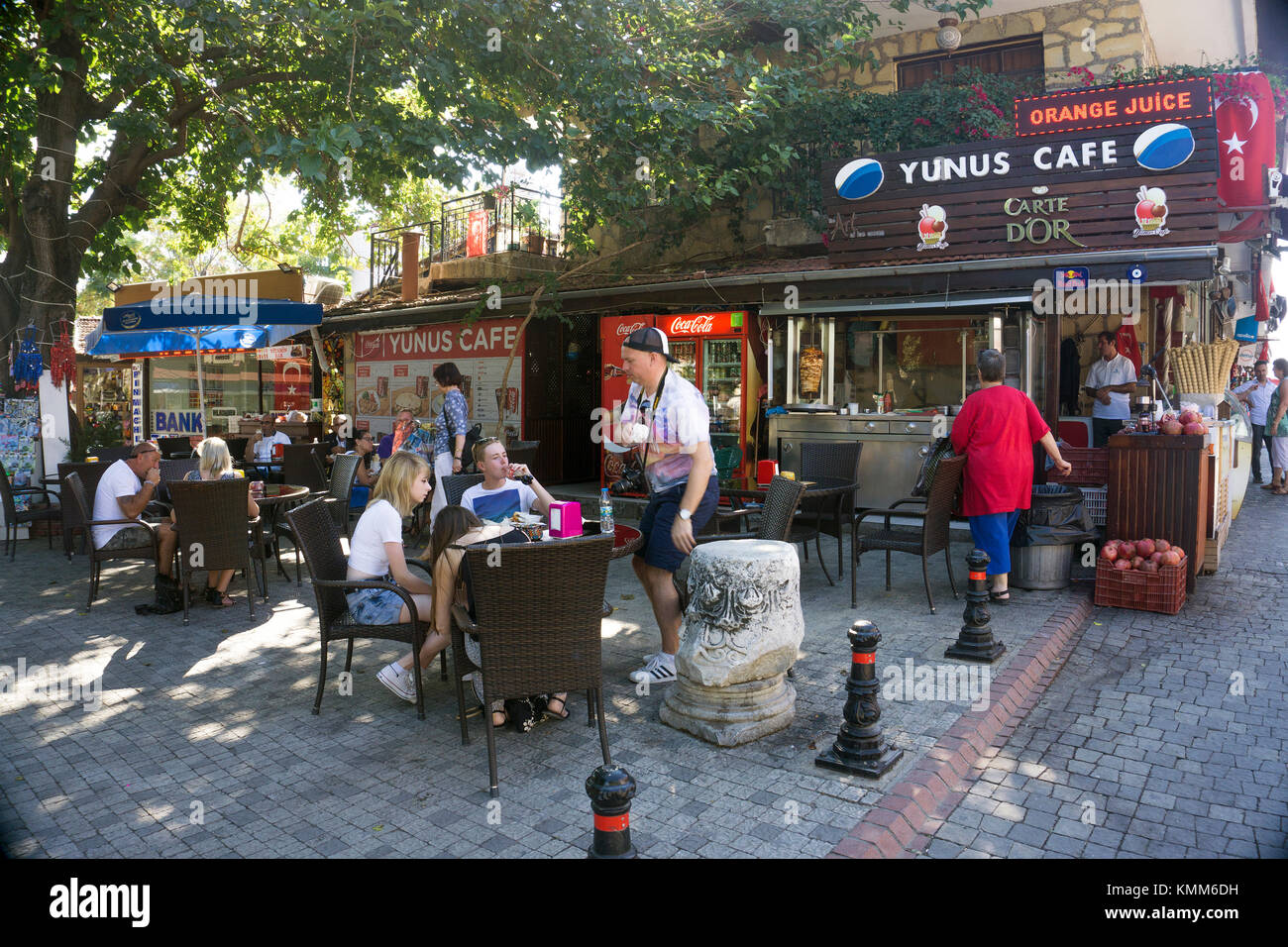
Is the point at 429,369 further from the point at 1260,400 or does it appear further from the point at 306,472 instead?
the point at 1260,400

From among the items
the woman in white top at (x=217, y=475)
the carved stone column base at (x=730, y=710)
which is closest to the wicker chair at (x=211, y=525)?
the woman in white top at (x=217, y=475)

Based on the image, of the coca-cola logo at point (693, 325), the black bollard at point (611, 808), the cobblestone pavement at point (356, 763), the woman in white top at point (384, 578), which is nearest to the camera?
the black bollard at point (611, 808)

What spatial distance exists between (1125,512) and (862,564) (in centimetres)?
253

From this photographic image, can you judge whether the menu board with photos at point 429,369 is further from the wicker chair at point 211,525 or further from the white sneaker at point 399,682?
the white sneaker at point 399,682

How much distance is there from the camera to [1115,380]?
10742 millimetres

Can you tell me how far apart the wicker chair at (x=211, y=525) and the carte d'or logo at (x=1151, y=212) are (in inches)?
367

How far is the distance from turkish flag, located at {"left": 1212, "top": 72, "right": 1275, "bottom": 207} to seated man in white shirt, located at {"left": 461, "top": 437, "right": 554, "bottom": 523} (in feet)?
32.1

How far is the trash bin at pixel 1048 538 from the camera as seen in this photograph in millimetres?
7270

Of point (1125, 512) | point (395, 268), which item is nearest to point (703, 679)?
point (1125, 512)

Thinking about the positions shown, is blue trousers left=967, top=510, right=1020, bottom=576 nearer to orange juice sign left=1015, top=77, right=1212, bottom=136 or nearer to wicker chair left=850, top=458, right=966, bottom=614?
wicker chair left=850, top=458, right=966, bottom=614

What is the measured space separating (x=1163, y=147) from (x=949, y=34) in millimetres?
5432

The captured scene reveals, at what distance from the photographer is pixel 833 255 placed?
1130 centimetres

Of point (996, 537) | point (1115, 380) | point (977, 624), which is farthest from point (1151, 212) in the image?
point (977, 624)
